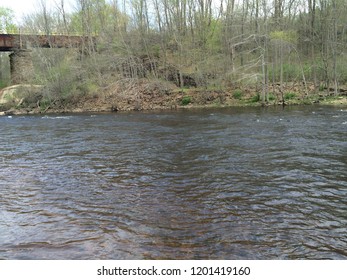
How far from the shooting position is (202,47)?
37.9m

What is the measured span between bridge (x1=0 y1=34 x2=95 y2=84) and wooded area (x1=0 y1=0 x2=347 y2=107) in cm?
121

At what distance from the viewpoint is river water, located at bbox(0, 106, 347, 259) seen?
211 inches

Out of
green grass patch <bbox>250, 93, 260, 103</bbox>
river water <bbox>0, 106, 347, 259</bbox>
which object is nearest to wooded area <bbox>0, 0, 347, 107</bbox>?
green grass patch <bbox>250, 93, 260, 103</bbox>

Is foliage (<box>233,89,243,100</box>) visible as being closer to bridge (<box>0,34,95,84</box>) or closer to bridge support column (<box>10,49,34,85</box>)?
bridge (<box>0,34,95,84</box>)

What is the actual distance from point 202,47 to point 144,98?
9.06m

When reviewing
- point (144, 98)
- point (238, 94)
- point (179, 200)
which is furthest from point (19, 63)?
point (179, 200)

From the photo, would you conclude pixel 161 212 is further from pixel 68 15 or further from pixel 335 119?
pixel 68 15

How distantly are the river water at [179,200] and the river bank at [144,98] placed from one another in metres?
19.4

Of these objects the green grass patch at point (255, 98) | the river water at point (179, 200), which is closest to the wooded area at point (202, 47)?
the green grass patch at point (255, 98)

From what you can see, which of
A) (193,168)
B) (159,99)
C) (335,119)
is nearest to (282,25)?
(159,99)

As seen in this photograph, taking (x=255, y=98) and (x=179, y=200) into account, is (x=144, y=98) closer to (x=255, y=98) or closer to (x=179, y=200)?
(x=255, y=98)

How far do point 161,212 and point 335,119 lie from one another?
16.8 m

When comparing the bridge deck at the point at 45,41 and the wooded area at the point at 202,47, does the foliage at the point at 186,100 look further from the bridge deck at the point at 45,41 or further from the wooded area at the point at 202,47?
the bridge deck at the point at 45,41

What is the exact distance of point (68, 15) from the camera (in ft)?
156
